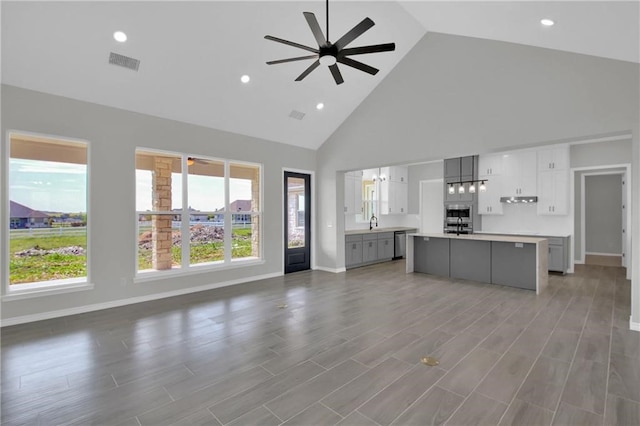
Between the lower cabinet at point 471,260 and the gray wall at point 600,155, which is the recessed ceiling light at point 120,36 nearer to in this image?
the lower cabinet at point 471,260

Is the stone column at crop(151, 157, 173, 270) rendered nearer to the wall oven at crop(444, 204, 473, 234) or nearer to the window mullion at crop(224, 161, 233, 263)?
the window mullion at crop(224, 161, 233, 263)

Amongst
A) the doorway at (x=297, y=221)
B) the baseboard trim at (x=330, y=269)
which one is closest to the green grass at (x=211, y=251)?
the doorway at (x=297, y=221)

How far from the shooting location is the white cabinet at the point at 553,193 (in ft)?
23.1

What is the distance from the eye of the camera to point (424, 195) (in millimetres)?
9828

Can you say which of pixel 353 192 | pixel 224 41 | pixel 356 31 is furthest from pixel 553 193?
pixel 224 41

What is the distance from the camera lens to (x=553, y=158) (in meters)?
7.14

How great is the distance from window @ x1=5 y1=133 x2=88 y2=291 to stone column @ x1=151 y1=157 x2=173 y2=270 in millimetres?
948

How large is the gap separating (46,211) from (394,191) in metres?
8.09

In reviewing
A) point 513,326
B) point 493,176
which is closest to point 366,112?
point 493,176

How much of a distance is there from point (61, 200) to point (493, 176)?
8.95 metres

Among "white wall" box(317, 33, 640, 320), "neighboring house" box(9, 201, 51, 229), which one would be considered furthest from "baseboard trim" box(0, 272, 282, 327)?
"white wall" box(317, 33, 640, 320)

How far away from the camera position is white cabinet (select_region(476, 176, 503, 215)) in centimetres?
785

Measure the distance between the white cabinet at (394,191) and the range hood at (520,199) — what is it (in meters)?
2.83

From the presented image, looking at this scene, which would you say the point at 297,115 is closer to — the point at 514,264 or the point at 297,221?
the point at 297,221
